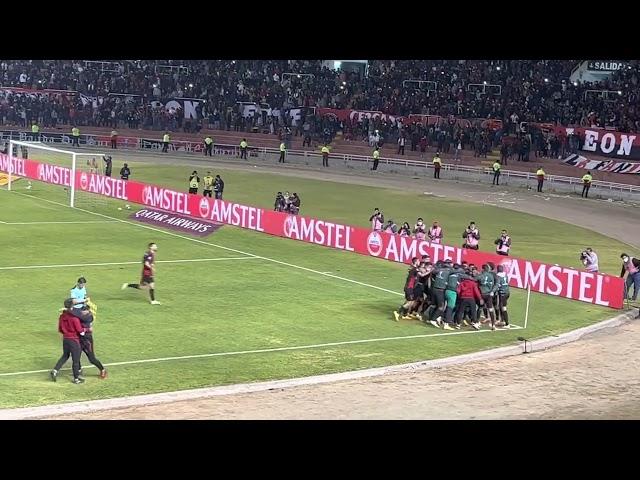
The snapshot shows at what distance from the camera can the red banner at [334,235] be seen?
3009 cm

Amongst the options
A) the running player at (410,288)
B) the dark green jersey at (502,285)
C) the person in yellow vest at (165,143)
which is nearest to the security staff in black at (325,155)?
the person in yellow vest at (165,143)

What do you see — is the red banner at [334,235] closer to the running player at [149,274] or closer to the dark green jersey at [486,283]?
the dark green jersey at [486,283]

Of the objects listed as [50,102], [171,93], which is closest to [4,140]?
[50,102]

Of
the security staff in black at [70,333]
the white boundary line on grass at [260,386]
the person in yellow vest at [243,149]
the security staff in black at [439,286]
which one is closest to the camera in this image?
the white boundary line on grass at [260,386]

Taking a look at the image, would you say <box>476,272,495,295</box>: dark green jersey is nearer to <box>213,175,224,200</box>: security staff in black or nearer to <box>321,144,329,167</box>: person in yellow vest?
<box>213,175,224,200</box>: security staff in black

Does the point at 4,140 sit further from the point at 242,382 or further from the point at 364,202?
the point at 242,382

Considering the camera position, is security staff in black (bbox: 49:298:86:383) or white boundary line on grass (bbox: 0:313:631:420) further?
security staff in black (bbox: 49:298:86:383)

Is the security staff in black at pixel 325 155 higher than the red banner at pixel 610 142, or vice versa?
the red banner at pixel 610 142

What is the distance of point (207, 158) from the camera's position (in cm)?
7169

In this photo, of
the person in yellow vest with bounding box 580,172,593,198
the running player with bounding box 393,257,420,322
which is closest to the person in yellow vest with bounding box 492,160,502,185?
the person in yellow vest with bounding box 580,172,593,198

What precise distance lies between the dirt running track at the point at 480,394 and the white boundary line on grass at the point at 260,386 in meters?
0.23

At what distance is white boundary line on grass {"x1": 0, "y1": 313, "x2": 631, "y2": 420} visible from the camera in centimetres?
1753

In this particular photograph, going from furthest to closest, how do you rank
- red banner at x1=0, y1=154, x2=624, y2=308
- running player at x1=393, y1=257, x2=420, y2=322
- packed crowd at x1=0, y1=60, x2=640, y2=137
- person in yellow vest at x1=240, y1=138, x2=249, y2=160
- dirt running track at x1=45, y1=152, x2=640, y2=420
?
person in yellow vest at x1=240, y1=138, x2=249, y2=160 → packed crowd at x1=0, y1=60, x2=640, y2=137 → red banner at x1=0, y1=154, x2=624, y2=308 → running player at x1=393, y1=257, x2=420, y2=322 → dirt running track at x1=45, y1=152, x2=640, y2=420

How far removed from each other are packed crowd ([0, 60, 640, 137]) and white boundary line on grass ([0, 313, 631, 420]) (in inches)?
1724
